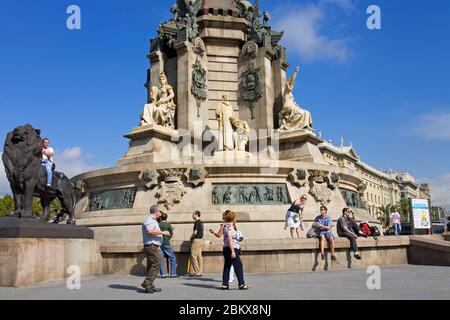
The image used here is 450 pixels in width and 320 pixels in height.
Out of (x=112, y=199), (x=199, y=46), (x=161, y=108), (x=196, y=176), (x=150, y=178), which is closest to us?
(x=196, y=176)

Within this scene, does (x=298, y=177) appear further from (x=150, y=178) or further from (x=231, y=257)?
(x=231, y=257)

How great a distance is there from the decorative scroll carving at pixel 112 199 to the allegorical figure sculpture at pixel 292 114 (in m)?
8.57

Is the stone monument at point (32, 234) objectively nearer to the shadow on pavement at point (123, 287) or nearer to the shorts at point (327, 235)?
the shadow on pavement at point (123, 287)

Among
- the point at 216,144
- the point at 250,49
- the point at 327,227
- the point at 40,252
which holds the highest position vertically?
the point at 250,49

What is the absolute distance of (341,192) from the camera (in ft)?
62.1

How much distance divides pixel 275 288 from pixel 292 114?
14362 millimetres

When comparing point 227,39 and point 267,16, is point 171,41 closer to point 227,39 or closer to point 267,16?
point 227,39

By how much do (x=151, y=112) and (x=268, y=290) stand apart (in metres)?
14.2

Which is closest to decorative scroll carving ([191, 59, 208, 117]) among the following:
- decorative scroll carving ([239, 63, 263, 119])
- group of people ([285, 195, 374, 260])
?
decorative scroll carving ([239, 63, 263, 119])

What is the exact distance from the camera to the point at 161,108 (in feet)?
69.5

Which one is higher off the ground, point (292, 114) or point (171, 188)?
point (292, 114)

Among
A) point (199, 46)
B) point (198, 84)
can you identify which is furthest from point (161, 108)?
point (199, 46)

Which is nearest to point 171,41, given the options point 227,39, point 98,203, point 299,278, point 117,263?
point 227,39

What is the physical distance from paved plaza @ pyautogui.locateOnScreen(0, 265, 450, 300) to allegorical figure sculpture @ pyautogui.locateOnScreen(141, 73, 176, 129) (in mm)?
10717
